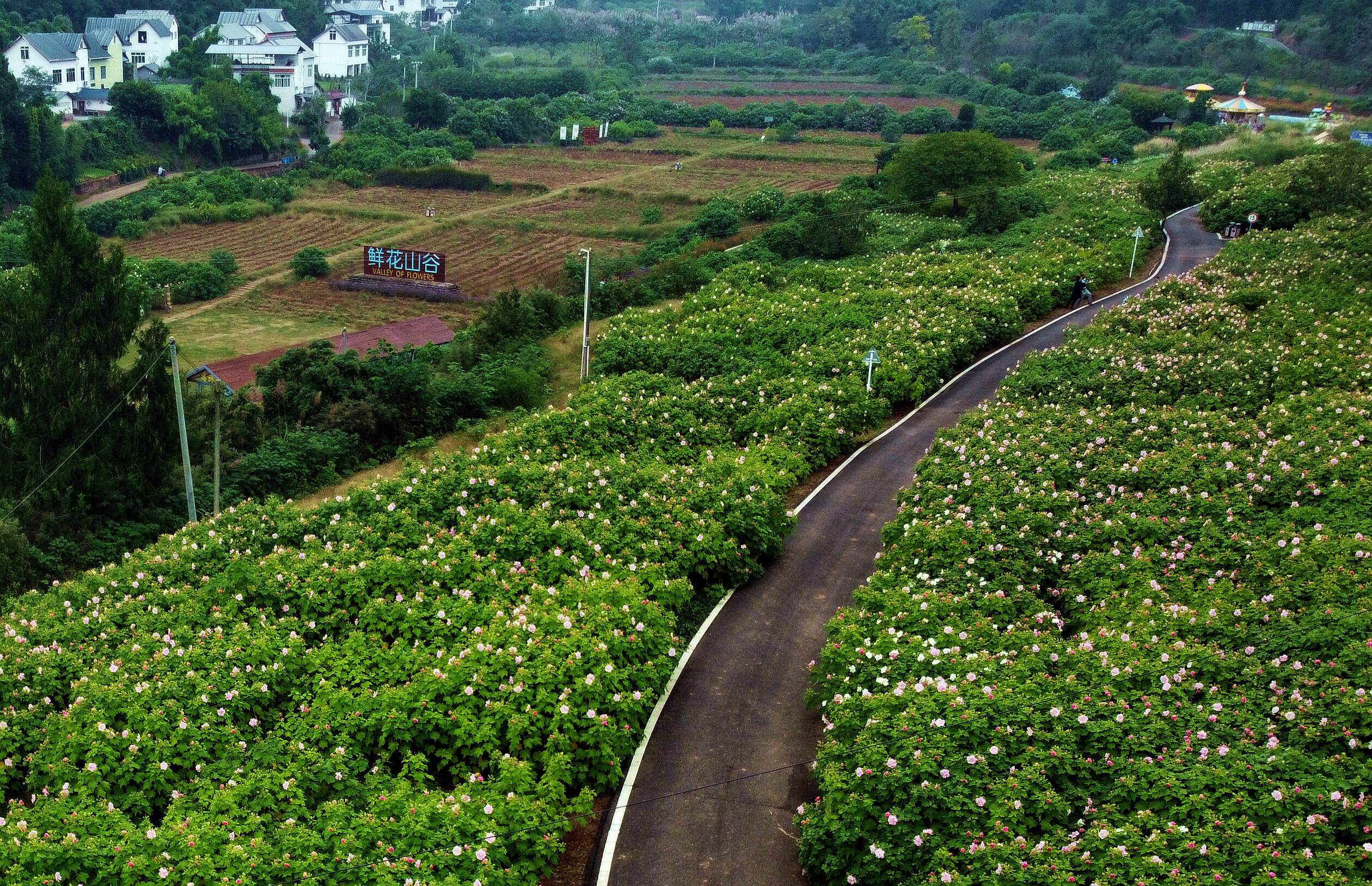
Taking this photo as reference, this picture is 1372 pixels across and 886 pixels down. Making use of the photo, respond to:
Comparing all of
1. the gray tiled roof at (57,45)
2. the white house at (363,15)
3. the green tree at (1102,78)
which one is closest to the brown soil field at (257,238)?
the gray tiled roof at (57,45)

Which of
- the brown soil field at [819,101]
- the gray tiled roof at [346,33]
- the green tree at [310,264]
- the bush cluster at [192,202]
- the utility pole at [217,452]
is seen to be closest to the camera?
the utility pole at [217,452]

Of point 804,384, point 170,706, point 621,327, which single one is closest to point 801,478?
point 804,384

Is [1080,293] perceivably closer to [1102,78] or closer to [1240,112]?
[1240,112]

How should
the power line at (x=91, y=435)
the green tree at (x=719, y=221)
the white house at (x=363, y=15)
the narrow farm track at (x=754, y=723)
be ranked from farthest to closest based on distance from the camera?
1. the white house at (x=363, y=15)
2. the green tree at (x=719, y=221)
3. the power line at (x=91, y=435)
4. the narrow farm track at (x=754, y=723)

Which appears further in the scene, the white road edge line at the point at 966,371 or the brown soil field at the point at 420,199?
the brown soil field at the point at 420,199

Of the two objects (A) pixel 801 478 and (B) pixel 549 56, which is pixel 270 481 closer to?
(A) pixel 801 478

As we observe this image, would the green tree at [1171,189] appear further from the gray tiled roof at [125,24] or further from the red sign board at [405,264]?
the gray tiled roof at [125,24]

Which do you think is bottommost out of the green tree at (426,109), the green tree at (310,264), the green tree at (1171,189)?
the green tree at (310,264)

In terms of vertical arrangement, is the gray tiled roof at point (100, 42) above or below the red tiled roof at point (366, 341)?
above
